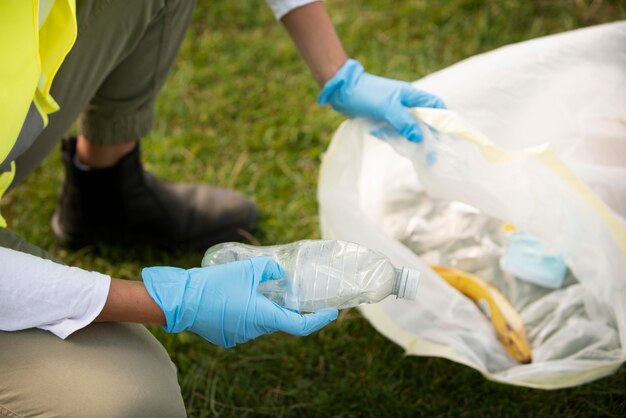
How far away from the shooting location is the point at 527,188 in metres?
1.13

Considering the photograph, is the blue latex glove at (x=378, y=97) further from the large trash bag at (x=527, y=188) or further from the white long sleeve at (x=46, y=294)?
the white long sleeve at (x=46, y=294)

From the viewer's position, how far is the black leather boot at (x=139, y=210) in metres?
1.39

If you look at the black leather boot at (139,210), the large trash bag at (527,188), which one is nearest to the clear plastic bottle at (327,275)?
the large trash bag at (527,188)

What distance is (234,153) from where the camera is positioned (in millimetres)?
1694

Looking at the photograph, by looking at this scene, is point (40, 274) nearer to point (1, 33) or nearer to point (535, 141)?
point (1, 33)

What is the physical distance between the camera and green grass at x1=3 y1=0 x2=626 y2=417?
1229 mm

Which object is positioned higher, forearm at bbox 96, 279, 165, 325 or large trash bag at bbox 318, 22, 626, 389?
forearm at bbox 96, 279, 165, 325

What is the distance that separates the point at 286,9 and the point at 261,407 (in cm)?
66

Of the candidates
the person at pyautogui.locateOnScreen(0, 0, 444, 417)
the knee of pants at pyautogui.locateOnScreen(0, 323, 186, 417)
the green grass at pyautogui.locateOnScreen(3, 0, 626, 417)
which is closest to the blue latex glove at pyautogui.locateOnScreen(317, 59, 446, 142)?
the person at pyautogui.locateOnScreen(0, 0, 444, 417)

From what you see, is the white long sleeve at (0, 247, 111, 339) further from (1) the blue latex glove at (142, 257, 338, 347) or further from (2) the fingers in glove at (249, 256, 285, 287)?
(2) the fingers in glove at (249, 256, 285, 287)

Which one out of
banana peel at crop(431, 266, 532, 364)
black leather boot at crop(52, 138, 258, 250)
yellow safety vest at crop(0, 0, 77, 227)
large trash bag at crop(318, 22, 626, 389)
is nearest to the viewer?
yellow safety vest at crop(0, 0, 77, 227)

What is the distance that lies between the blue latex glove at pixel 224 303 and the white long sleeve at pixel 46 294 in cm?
7

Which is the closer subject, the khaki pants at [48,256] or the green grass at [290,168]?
the khaki pants at [48,256]

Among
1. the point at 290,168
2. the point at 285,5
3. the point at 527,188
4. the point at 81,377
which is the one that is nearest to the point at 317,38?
the point at 285,5
